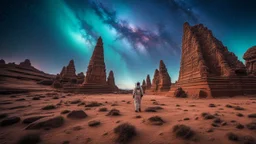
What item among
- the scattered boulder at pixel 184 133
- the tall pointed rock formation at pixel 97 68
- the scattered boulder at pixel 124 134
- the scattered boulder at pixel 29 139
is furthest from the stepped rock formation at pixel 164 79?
the scattered boulder at pixel 29 139

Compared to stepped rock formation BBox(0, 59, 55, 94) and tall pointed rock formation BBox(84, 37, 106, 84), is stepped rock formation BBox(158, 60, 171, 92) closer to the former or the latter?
tall pointed rock formation BBox(84, 37, 106, 84)

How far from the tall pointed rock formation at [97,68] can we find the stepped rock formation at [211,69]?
942 inches

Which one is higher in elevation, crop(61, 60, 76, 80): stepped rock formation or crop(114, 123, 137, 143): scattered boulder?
crop(61, 60, 76, 80): stepped rock formation

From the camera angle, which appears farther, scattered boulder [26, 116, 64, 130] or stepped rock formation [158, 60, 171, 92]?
stepped rock formation [158, 60, 171, 92]

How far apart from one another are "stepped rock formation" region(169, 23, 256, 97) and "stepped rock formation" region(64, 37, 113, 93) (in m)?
23.4

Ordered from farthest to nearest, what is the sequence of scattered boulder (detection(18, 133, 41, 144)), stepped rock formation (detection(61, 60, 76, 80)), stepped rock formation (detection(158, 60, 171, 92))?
stepped rock formation (detection(61, 60, 76, 80))
stepped rock formation (detection(158, 60, 171, 92))
scattered boulder (detection(18, 133, 41, 144))

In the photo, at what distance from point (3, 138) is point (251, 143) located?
24.5 feet

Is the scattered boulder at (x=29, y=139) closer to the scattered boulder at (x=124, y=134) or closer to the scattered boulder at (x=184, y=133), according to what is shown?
the scattered boulder at (x=124, y=134)

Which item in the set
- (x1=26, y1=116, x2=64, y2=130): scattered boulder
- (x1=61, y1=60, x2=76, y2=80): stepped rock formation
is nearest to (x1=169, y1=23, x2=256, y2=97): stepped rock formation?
(x1=26, y1=116, x2=64, y2=130): scattered boulder

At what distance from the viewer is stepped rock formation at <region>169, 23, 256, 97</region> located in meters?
14.9

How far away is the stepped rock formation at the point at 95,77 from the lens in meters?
31.0

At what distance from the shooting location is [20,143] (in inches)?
118

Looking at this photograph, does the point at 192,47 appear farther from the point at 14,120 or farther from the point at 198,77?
the point at 14,120

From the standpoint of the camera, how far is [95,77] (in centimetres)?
3388
